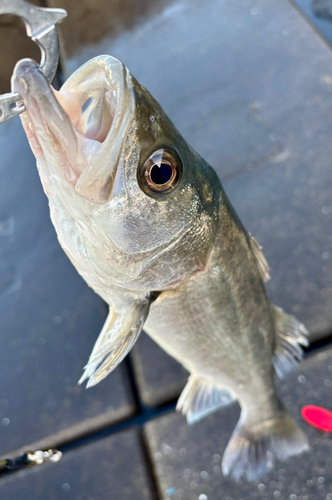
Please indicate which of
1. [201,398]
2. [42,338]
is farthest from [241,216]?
[42,338]

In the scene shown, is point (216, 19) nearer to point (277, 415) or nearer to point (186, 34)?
point (186, 34)

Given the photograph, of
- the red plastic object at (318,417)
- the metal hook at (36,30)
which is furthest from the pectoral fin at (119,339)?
the red plastic object at (318,417)

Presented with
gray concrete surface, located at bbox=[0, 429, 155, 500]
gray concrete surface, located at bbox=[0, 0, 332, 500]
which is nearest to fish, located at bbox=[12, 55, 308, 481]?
gray concrete surface, located at bbox=[0, 0, 332, 500]

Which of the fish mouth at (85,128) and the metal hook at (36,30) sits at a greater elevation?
the metal hook at (36,30)

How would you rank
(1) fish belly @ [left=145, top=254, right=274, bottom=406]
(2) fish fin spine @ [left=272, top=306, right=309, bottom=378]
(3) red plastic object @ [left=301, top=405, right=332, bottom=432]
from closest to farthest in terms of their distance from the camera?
(1) fish belly @ [left=145, top=254, right=274, bottom=406], (2) fish fin spine @ [left=272, top=306, right=309, bottom=378], (3) red plastic object @ [left=301, top=405, right=332, bottom=432]

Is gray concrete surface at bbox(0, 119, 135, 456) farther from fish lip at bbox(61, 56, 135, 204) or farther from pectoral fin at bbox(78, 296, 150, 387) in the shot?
fish lip at bbox(61, 56, 135, 204)

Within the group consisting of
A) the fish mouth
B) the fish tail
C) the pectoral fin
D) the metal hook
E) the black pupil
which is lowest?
the fish tail

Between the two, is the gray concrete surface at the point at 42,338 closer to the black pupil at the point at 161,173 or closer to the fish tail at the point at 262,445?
the fish tail at the point at 262,445
